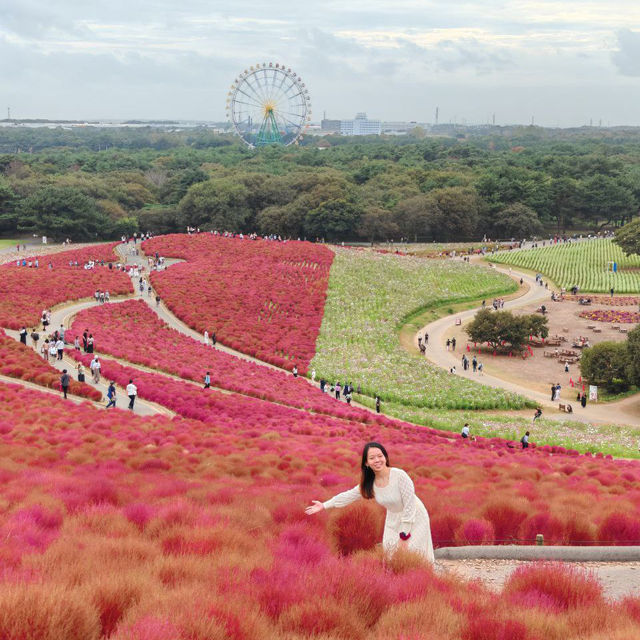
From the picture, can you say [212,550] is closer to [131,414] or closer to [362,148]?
[131,414]

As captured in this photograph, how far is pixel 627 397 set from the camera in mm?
39031

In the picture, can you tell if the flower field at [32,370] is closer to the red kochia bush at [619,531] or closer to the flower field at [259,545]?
the flower field at [259,545]

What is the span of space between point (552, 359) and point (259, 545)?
142 ft

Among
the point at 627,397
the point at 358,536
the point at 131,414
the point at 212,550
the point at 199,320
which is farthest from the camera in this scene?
the point at 199,320

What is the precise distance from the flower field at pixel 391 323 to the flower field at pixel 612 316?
34.4ft

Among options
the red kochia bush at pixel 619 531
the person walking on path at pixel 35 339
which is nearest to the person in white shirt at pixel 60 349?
the person walking on path at pixel 35 339

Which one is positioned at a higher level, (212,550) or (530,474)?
(212,550)

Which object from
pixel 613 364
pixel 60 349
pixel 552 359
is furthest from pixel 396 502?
pixel 552 359

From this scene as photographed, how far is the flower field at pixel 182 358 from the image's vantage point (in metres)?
31.1

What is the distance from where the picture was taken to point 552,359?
47.8m

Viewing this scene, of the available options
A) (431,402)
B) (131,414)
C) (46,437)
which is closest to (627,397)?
(431,402)

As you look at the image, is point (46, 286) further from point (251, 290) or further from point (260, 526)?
point (260, 526)

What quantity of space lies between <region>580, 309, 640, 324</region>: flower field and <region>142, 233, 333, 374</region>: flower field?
22.0m

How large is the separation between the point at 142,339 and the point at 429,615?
35.8 meters
